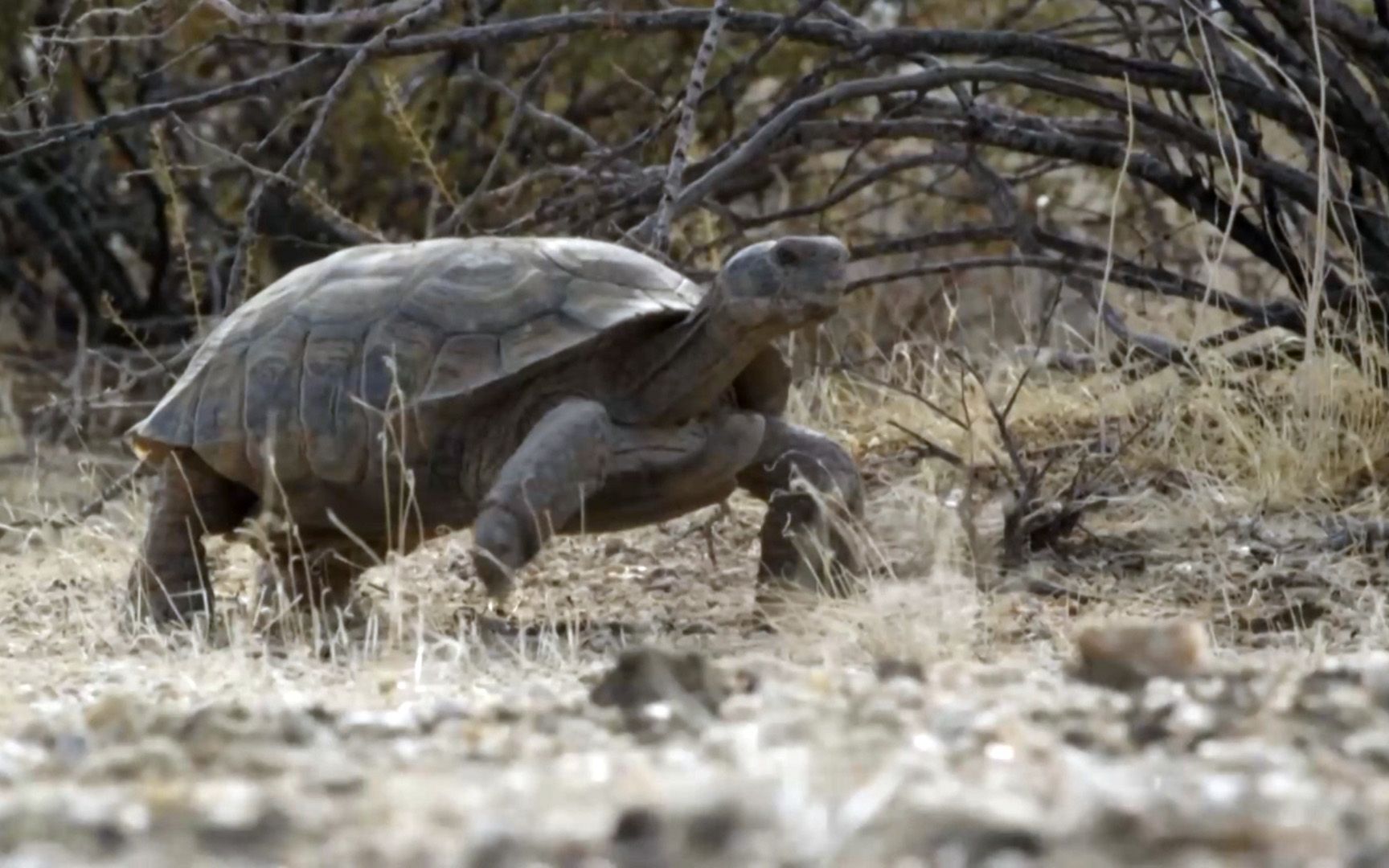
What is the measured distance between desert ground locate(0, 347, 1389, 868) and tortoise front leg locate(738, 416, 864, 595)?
0.43ft

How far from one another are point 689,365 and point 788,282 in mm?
275

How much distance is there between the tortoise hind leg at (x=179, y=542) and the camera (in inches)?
176

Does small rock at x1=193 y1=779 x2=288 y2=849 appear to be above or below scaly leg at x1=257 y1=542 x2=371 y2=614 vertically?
above

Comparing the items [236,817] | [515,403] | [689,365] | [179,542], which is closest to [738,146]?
[689,365]

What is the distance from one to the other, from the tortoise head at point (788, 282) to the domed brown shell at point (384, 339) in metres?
0.19

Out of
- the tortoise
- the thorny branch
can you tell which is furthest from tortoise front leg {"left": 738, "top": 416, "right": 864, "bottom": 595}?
the thorny branch

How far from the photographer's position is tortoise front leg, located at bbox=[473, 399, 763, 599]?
3.88m

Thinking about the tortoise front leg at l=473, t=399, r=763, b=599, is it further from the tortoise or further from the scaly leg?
the scaly leg

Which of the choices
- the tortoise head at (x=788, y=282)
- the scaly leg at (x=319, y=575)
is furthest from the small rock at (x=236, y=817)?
the scaly leg at (x=319, y=575)

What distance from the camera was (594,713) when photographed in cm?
242

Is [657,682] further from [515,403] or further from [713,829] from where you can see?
[515,403]

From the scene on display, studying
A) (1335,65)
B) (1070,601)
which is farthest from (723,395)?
(1335,65)

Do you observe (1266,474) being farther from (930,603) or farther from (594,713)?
(594,713)

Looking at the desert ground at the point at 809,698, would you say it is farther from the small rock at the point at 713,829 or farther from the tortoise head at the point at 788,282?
the tortoise head at the point at 788,282
